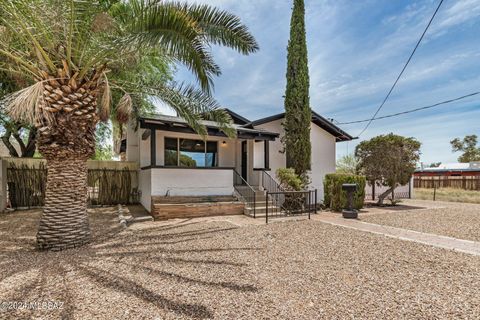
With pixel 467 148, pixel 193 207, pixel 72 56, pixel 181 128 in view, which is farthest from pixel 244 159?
pixel 467 148

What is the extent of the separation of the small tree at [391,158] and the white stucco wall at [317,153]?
2454 mm

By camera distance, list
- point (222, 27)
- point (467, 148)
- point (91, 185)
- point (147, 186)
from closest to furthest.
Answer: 1. point (222, 27)
2. point (147, 186)
3. point (91, 185)
4. point (467, 148)

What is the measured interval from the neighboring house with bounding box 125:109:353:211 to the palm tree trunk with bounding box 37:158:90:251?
147 inches

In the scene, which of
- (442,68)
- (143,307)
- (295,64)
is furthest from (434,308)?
(442,68)

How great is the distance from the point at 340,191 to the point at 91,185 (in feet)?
37.5

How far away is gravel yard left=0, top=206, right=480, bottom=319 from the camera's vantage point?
105 inches

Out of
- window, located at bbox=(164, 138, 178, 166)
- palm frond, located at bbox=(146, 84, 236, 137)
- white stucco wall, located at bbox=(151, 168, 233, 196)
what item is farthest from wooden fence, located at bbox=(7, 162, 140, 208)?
palm frond, located at bbox=(146, 84, 236, 137)

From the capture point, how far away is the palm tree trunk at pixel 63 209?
4809 millimetres

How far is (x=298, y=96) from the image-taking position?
38.1ft

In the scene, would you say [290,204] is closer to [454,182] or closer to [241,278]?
[241,278]

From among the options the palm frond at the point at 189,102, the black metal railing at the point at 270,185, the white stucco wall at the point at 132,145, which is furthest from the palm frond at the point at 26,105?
the black metal railing at the point at 270,185

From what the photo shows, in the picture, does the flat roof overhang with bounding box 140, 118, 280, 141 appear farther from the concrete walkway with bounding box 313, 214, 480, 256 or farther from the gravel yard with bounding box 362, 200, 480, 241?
the gravel yard with bounding box 362, 200, 480, 241

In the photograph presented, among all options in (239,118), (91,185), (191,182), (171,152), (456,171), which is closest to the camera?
(191,182)

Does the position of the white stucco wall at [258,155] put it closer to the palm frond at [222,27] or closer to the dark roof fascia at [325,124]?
the dark roof fascia at [325,124]
